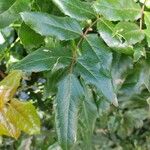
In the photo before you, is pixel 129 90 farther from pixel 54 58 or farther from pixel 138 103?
pixel 138 103

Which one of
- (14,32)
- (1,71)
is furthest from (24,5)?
(1,71)

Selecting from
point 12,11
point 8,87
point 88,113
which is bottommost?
point 88,113

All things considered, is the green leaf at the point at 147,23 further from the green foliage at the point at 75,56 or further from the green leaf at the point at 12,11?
the green leaf at the point at 12,11

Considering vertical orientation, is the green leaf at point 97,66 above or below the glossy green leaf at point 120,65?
above

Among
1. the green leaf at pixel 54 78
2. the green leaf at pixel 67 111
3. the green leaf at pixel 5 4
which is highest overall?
the green leaf at pixel 5 4

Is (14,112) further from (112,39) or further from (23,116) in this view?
(112,39)

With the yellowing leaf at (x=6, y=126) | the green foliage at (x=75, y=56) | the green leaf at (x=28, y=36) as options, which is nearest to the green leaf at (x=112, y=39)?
the green foliage at (x=75, y=56)

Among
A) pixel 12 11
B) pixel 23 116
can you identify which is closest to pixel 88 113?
pixel 23 116
